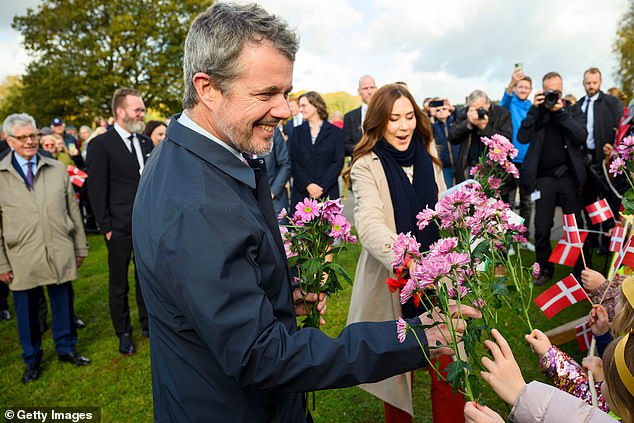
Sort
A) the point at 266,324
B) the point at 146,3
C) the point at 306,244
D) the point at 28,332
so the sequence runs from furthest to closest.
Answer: the point at 146,3 → the point at 28,332 → the point at 306,244 → the point at 266,324

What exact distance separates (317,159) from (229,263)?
20.4ft

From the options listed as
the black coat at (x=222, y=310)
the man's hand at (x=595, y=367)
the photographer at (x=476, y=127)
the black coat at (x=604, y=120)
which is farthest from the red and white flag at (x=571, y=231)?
the black coat at (x=604, y=120)

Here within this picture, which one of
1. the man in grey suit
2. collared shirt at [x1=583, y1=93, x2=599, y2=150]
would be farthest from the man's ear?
collared shirt at [x1=583, y1=93, x2=599, y2=150]

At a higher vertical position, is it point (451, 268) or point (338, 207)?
point (338, 207)

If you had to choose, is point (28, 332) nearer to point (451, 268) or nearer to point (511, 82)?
point (451, 268)

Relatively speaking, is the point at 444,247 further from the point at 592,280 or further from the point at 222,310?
the point at 592,280

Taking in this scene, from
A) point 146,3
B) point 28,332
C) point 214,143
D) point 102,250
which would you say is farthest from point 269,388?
point 146,3

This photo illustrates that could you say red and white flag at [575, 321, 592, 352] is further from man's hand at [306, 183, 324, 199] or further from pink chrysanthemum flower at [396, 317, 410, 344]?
man's hand at [306, 183, 324, 199]

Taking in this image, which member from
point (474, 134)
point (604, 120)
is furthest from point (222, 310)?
point (604, 120)

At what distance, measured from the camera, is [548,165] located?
20.3 feet

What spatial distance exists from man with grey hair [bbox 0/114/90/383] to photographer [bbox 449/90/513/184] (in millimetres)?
4924

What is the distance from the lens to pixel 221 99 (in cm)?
153

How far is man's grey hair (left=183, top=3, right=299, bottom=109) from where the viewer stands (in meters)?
1.45

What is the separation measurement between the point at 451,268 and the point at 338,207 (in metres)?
0.61
